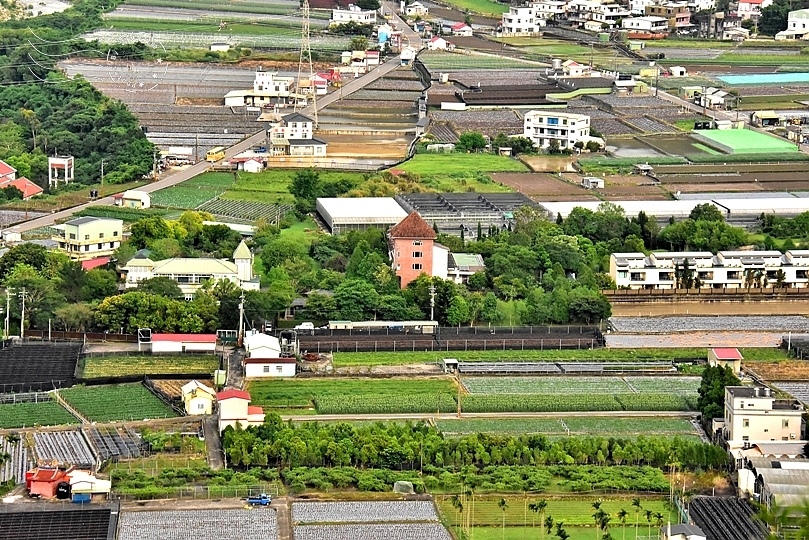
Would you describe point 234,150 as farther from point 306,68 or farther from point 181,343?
point 181,343

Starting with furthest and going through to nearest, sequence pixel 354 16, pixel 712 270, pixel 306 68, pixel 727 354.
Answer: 1. pixel 354 16
2. pixel 306 68
3. pixel 712 270
4. pixel 727 354

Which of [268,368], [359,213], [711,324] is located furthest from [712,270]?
[268,368]

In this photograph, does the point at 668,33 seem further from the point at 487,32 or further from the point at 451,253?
the point at 451,253

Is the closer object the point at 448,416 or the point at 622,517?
the point at 622,517

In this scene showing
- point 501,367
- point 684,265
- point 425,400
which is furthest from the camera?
point 684,265

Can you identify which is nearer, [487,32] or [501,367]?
[501,367]

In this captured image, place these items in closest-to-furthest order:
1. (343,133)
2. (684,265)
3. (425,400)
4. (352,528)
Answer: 1. (352,528)
2. (425,400)
3. (684,265)
4. (343,133)

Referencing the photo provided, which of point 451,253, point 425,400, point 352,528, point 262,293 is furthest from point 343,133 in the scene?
point 352,528
